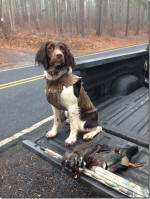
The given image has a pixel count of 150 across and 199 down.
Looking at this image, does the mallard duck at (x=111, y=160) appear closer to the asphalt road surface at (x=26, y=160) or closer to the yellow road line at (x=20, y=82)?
the asphalt road surface at (x=26, y=160)

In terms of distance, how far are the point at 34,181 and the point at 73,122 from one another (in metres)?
0.84

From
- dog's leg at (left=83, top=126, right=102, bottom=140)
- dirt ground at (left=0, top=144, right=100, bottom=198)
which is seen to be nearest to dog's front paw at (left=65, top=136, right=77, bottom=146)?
dog's leg at (left=83, top=126, right=102, bottom=140)

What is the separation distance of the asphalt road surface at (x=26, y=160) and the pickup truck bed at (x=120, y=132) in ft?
1.31

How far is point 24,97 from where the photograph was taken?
5352 mm

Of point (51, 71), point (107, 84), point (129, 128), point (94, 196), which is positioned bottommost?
point (94, 196)

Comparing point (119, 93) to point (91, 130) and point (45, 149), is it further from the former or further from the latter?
point (45, 149)

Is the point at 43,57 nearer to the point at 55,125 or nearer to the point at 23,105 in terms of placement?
the point at 55,125

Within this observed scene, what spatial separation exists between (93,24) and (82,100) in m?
36.0

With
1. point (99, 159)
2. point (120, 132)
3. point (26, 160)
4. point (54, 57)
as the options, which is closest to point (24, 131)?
point (26, 160)

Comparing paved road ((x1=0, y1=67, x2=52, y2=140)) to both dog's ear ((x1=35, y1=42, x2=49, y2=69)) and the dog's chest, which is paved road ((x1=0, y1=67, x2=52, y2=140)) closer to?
the dog's chest

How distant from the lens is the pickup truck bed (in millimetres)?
1854

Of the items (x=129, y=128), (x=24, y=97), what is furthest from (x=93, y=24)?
(x=129, y=128)

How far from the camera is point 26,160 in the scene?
9.21 ft

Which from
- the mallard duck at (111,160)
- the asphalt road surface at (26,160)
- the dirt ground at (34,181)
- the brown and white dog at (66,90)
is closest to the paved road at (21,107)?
the asphalt road surface at (26,160)
